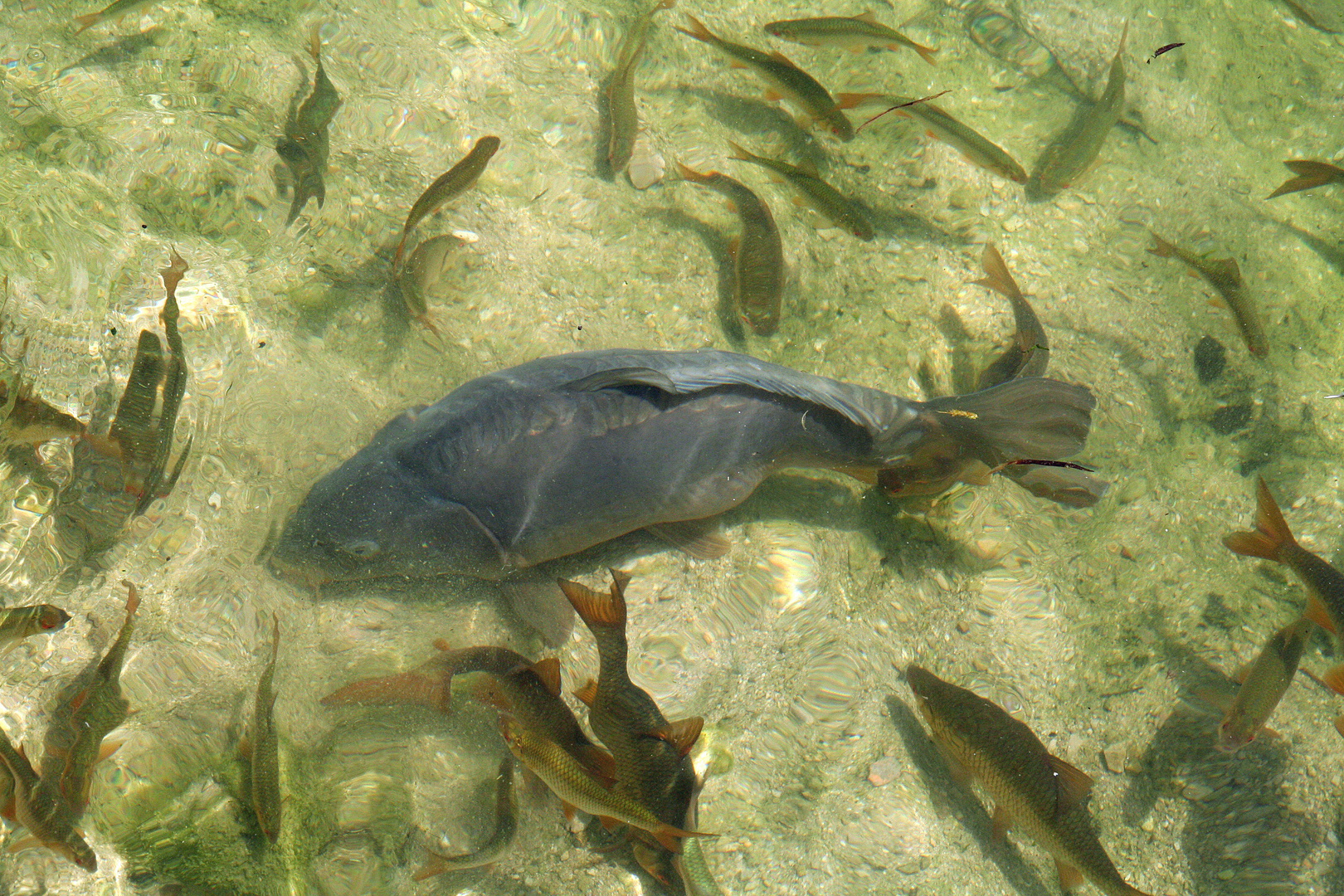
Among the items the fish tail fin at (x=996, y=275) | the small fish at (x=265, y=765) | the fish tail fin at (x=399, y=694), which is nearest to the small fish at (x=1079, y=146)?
the fish tail fin at (x=996, y=275)

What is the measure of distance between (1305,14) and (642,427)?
25.0 feet

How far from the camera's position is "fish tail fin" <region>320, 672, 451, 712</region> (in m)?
3.11

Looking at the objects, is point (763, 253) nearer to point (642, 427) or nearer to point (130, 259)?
point (642, 427)

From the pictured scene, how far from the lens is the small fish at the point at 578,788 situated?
8.86 ft

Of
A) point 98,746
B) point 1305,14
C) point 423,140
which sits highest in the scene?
point 1305,14

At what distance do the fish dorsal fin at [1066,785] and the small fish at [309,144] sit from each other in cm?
482

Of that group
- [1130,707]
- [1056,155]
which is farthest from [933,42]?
[1130,707]

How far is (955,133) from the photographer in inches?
197

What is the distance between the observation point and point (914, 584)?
3.97 meters

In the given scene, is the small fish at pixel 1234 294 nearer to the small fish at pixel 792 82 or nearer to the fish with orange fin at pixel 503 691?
the small fish at pixel 792 82

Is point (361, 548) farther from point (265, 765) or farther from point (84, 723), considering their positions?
point (84, 723)

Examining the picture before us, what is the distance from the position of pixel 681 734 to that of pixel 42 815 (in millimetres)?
2350

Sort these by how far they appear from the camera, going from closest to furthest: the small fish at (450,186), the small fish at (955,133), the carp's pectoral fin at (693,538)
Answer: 1. the carp's pectoral fin at (693,538)
2. the small fish at (450,186)
3. the small fish at (955,133)

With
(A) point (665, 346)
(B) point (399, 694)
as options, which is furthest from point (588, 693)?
(A) point (665, 346)
